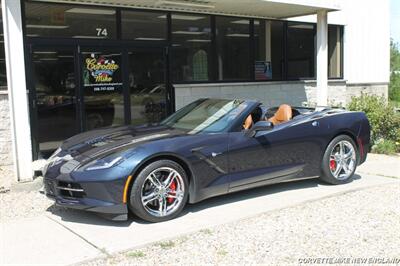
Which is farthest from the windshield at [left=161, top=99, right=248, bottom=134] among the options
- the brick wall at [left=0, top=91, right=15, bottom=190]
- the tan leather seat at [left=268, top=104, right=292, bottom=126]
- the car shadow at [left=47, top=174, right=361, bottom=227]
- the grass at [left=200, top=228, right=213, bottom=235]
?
the brick wall at [left=0, top=91, right=15, bottom=190]

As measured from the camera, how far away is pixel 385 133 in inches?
428

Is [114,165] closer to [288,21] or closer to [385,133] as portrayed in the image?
[385,133]

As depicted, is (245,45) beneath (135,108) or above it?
above

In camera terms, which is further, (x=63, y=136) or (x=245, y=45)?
(x=245, y=45)

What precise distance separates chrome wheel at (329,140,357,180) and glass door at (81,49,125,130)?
469 centimetres

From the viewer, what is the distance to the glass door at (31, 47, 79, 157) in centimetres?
892

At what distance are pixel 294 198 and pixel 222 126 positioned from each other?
1.33m

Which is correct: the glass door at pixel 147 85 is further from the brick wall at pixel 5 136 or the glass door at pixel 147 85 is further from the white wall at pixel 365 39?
the white wall at pixel 365 39

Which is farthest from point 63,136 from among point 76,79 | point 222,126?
point 222,126

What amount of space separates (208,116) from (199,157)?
3.08 feet

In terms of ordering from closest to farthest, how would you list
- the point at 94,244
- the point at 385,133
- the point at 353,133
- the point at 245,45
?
the point at 94,244
the point at 353,133
the point at 385,133
the point at 245,45

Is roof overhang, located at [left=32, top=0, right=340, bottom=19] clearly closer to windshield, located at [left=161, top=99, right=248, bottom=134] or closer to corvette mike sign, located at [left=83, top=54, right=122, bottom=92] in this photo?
corvette mike sign, located at [left=83, top=54, right=122, bottom=92]

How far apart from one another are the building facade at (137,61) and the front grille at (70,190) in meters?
2.25

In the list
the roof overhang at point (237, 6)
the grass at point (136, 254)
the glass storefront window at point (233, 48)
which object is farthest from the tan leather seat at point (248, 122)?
the glass storefront window at point (233, 48)
